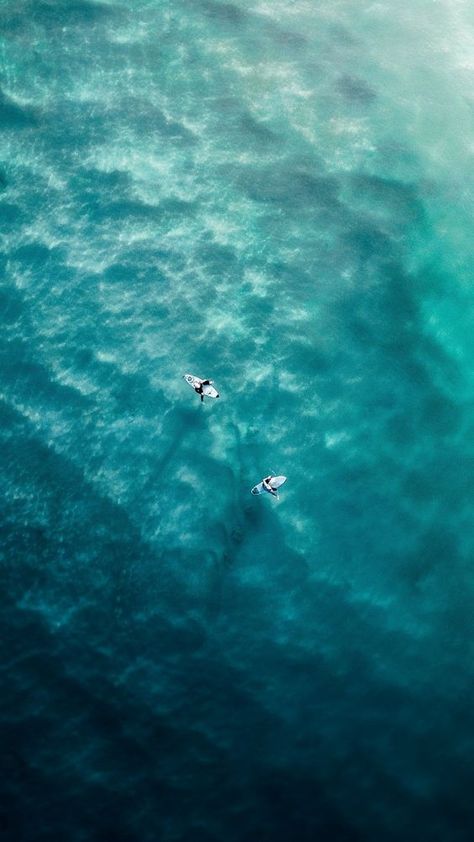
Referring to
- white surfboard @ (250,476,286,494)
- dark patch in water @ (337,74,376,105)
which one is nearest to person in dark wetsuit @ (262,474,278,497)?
white surfboard @ (250,476,286,494)

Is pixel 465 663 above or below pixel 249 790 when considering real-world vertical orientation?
above

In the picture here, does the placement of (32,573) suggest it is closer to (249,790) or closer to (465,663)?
(249,790)

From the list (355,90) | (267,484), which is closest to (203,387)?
(267,484)

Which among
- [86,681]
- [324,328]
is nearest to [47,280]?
[324,328]

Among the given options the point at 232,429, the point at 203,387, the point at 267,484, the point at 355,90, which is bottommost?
the point at 267,484

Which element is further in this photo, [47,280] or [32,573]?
[47,280]

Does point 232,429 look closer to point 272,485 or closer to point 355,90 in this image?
point 272,485

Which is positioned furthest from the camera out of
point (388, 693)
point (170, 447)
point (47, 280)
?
point (47, 280)
